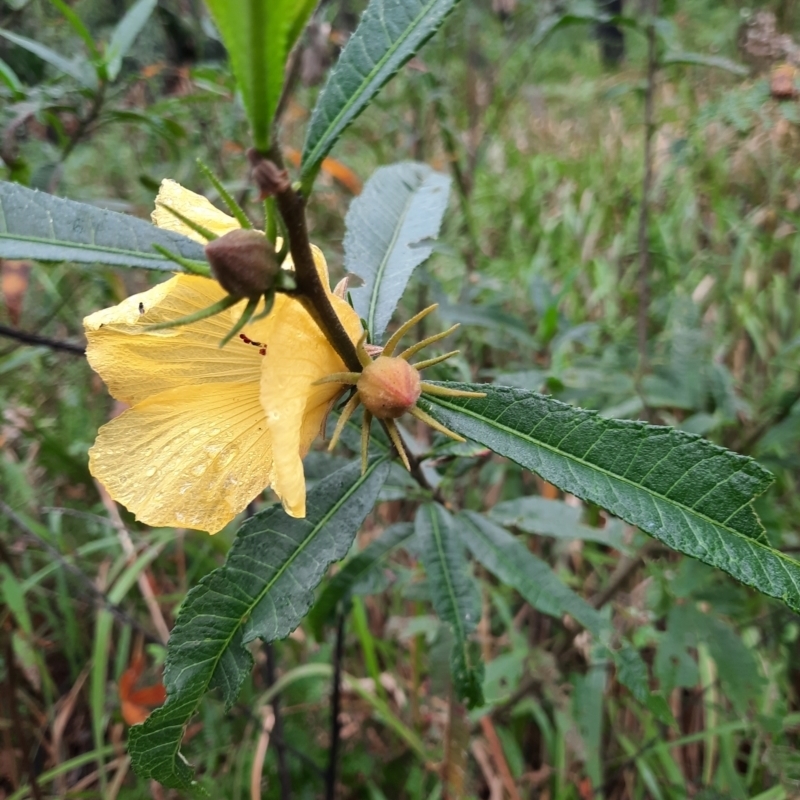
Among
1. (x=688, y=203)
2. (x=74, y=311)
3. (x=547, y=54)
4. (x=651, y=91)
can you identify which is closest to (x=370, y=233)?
(x=651, y=91)

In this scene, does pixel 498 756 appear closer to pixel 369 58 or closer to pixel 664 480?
pixel 664 480

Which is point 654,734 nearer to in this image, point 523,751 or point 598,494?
point 523,751

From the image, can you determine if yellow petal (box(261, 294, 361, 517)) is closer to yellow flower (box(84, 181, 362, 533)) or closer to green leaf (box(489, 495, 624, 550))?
yellow flower (box(84, 181, 362, 533))

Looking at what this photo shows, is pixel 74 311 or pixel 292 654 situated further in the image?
pixel 74 311

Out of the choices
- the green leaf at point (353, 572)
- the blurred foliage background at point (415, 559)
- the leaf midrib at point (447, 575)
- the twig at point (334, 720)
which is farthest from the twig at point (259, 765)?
the leaf midrib at point (447, 575)

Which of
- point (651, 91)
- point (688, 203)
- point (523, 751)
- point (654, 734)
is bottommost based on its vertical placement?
point (523, 751)

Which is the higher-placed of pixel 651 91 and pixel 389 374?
pixel 651 91

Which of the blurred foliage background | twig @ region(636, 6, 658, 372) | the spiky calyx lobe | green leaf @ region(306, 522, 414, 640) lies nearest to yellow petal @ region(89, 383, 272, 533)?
the spiky calyx lobe

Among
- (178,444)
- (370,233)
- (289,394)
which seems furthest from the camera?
(370,233)

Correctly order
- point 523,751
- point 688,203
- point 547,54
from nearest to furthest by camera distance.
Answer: point 523,751 < point 688,203 < point 547,54

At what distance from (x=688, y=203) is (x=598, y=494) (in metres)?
2.87

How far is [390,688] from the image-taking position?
70.1 inches

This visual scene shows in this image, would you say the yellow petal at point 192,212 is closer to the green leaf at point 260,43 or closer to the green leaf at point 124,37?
the green leaf at point 260,43

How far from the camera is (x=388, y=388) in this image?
56 centimetres
